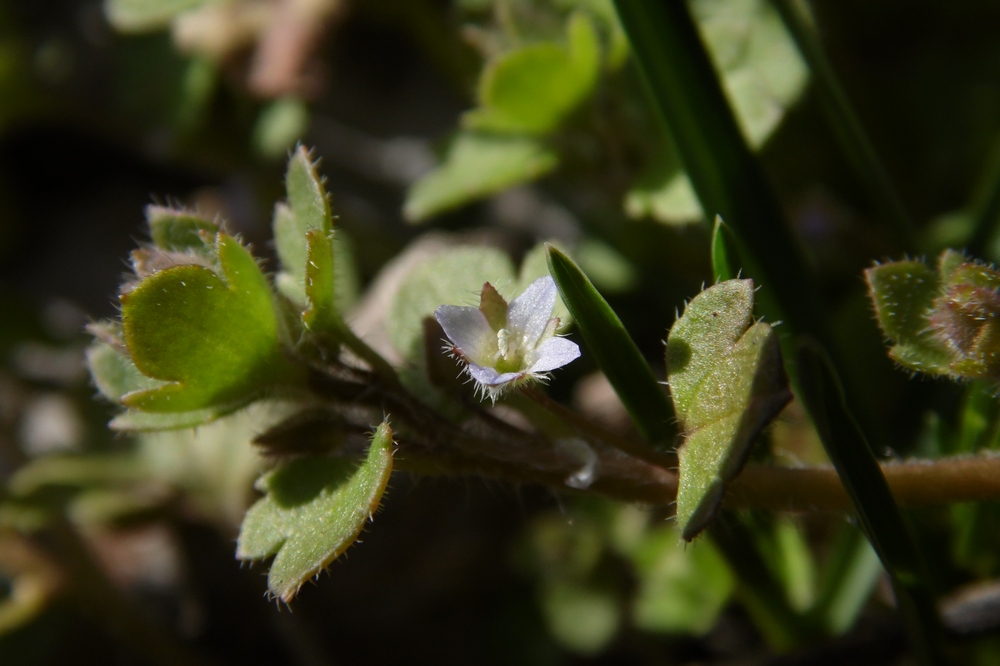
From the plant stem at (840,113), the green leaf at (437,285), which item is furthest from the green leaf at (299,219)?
the plant stem at (840,113)

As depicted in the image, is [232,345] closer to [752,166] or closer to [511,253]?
[752,166]

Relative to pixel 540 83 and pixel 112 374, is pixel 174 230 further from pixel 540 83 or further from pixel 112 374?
pixel 540 83

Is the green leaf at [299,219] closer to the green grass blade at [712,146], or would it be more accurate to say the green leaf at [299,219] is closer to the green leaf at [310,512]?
the green leaf at [310,512]

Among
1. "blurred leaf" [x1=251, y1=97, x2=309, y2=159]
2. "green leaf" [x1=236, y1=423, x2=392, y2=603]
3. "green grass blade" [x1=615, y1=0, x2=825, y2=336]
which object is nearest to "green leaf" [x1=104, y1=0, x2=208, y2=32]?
"blurred leaf" [x1=251, y1=97, x2=309, y2=159]

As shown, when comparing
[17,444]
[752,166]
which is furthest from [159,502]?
[752,166]

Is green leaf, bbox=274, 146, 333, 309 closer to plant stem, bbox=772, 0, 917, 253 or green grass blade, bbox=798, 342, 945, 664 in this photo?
green grass blade, bbox=798, 342, 945, 664
